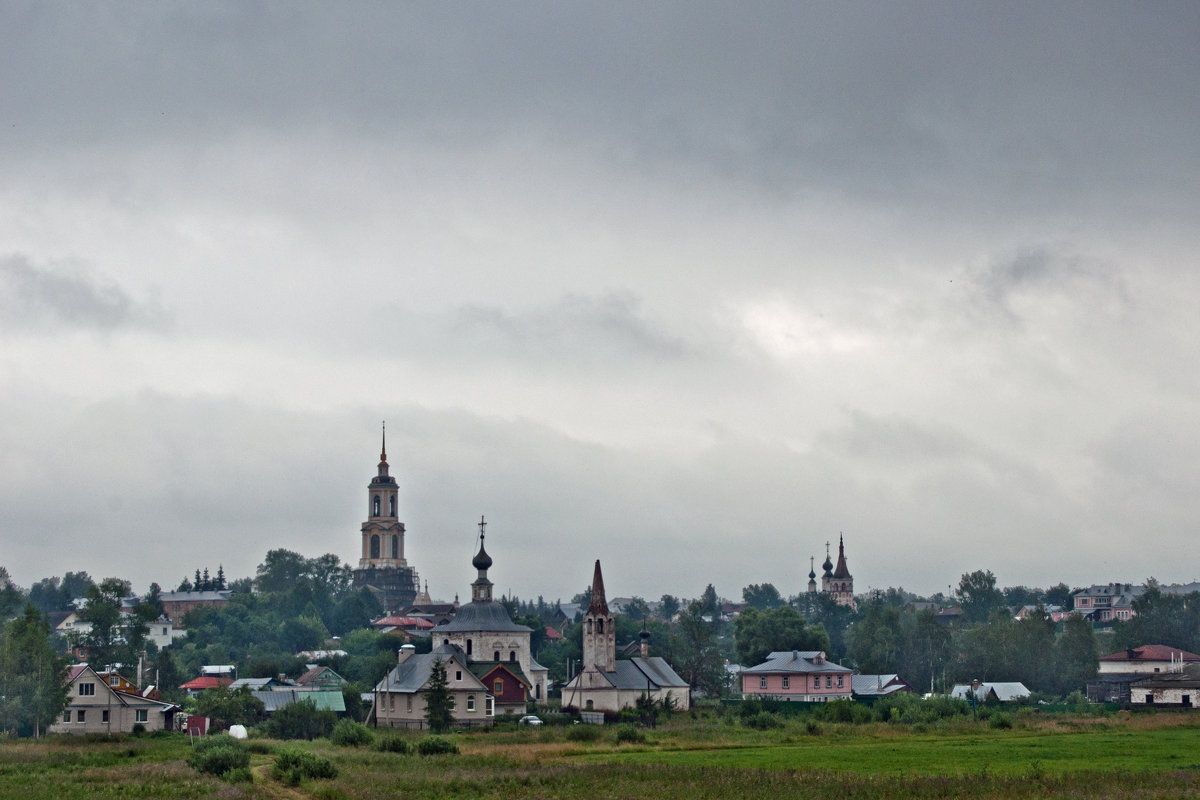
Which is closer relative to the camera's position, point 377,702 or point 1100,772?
point 1100,772

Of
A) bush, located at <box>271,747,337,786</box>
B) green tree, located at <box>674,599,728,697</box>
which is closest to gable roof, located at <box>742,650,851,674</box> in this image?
green tree, located at <box>674,599,728,697</box>

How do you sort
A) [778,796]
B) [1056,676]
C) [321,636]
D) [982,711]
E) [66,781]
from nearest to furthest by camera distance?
1. [778,796]
2. [66,781]
3. [982,711]
4. [1056,676]
5. [321,636]

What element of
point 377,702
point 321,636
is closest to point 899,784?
point 377,702

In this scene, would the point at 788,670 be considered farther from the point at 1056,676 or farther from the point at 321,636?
the point at 321,636

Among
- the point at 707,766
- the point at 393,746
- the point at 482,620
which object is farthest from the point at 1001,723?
the point at 482,620

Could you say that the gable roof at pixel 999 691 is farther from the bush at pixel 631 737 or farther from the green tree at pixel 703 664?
the bush at pixel 631 737

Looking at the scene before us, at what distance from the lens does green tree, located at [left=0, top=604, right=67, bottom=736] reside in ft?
252

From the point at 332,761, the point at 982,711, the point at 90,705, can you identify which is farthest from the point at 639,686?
the point at 332,761

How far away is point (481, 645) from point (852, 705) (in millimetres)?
28361

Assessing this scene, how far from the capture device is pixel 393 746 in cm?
5972

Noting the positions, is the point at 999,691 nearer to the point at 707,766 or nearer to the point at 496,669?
the point at 496,669

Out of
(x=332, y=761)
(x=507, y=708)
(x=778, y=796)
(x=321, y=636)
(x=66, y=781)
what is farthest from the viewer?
(x=321, y=636)

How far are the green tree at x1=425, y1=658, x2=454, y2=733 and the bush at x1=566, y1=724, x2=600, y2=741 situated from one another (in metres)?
9.68

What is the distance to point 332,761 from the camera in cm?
5238
